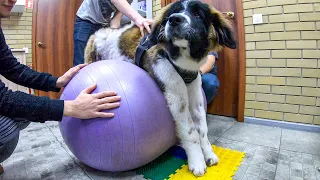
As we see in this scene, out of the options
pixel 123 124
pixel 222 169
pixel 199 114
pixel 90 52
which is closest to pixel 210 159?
pixel 222 169

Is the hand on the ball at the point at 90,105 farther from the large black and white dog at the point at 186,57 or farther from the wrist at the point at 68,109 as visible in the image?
the large black and white dog at the point at 186,57

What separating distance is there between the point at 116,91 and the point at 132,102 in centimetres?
10

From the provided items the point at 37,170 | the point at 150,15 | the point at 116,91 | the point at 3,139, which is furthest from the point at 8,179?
the point at 150,15

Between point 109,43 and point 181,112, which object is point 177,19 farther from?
point 109,43

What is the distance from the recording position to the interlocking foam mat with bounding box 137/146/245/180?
3.98 feet

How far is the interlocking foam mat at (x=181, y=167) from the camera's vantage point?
121 centimetres

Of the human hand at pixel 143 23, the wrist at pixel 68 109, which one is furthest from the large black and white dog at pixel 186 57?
the wrist at pixel 68 109

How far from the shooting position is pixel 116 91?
3.61ft

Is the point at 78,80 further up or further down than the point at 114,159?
further up

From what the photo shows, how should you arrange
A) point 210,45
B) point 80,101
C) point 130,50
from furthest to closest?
point 130,50, point 210,45, point 80,101

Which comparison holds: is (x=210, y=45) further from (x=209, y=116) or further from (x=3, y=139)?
(x=209, y=116)

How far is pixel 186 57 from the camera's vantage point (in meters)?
1.19

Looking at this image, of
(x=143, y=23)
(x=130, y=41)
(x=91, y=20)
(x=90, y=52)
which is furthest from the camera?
(x=91, y=20)

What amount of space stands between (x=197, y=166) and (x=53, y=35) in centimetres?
343
